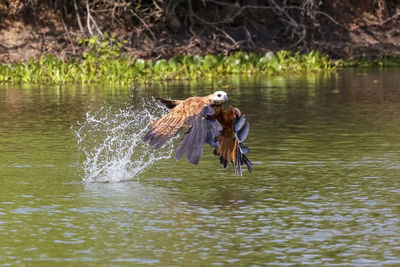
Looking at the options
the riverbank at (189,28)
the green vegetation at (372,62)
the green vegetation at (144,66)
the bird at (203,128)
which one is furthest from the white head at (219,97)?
the green vegetation at (372,62)

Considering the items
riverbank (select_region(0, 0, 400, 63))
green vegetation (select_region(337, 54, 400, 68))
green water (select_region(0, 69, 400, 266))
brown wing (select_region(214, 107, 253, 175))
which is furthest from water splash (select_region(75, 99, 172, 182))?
green vegetation (select_region(337, 54, 400, 68))

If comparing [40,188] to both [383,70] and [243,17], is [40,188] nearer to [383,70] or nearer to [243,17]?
[383,70]

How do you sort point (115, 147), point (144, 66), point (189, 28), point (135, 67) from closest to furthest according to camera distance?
point (115, 147), point (135, 67), point (144, 66), point (189, 28)

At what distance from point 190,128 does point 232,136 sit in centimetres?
77

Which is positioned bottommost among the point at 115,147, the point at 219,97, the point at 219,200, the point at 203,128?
the point at 219,200

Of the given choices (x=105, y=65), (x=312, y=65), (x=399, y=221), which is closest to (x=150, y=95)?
(x=105, y=65)

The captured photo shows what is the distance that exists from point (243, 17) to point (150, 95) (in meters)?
11.8

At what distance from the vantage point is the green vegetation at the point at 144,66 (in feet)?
70.3

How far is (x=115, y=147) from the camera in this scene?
11.1 metres

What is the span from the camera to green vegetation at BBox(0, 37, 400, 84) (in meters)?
21.4

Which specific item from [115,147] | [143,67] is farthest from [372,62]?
[115,147]

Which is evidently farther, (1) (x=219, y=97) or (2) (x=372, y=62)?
(2) (x=372, y=62)

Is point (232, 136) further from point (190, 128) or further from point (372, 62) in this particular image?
point (372, 62)

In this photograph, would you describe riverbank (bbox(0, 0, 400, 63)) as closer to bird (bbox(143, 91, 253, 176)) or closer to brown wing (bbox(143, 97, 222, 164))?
bird (bbox(143, 91, 253, 176))
